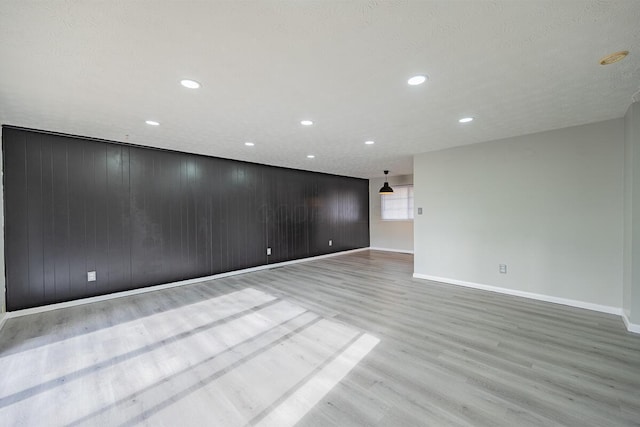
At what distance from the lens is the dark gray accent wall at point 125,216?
349cm

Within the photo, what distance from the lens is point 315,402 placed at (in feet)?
6.04

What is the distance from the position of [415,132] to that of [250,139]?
2458mm

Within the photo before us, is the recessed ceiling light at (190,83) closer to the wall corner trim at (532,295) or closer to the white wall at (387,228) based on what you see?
the wall corner trim at (532,295)

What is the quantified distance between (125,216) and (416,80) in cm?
459

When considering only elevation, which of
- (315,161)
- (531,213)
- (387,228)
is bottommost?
(387,228)

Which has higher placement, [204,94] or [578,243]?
[204,94]

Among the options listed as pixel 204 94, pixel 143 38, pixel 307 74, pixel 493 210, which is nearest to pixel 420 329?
pixel 493 210

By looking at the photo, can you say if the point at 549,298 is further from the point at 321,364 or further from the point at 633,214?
the point at 321,364

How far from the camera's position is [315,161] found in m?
5.90

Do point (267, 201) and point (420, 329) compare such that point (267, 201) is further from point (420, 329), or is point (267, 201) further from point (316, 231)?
point (420, 329)

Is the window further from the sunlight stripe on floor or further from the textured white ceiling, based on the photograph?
the sunlight stripe on floor

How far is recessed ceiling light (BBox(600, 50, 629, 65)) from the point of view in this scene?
190cm

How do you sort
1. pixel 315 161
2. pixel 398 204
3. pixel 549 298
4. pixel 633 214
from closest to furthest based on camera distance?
pixel 633 214, pixel 549 298, pixel 315 161, pixel 398 204

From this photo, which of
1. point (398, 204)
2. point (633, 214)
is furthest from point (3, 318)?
point (398, 204)
